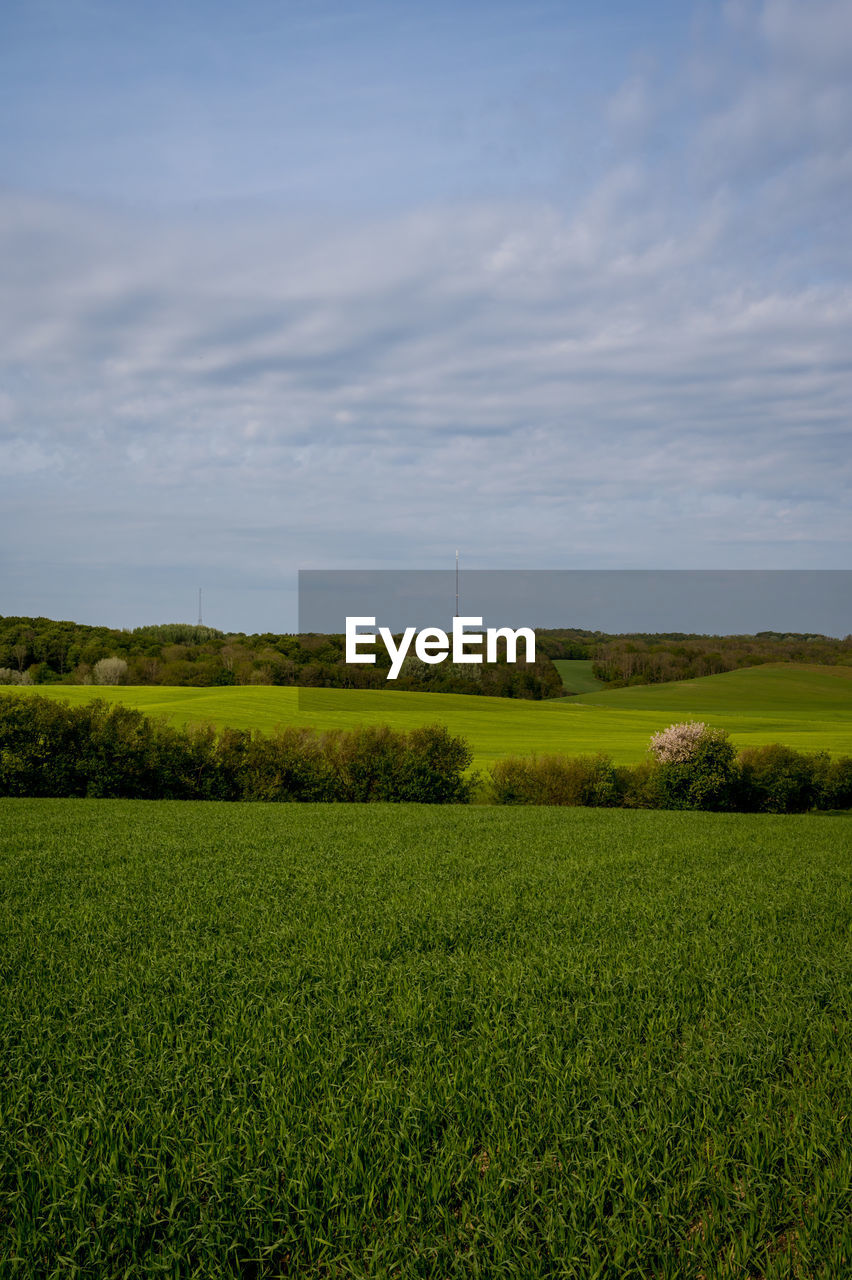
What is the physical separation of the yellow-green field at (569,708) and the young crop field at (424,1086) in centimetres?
2919

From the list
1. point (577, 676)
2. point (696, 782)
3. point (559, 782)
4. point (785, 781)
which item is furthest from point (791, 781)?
point (577, 676)

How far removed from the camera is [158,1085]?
428cm

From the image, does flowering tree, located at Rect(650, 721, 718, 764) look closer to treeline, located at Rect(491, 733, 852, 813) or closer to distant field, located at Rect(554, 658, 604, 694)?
treeline, located at Rect(491, 733, 852, 813)

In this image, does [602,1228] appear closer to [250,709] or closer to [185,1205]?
[185,1205]

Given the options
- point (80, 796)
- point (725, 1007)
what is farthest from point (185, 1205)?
point (80, 796)

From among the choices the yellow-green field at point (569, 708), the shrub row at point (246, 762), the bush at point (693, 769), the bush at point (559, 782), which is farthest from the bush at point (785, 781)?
the yellow-green field at point (569, 708)

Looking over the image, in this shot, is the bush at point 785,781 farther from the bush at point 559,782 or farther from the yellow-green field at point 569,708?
the yellow-green field at point 569,708

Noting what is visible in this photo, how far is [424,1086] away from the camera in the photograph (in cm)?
421

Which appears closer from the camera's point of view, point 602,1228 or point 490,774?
point 602,1228

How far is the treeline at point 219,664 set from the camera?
43781 mm

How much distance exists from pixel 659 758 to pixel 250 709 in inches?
895

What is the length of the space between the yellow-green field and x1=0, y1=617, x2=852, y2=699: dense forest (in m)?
1.04

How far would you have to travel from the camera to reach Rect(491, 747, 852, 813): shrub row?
84.1ft

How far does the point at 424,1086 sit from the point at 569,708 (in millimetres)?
41669
